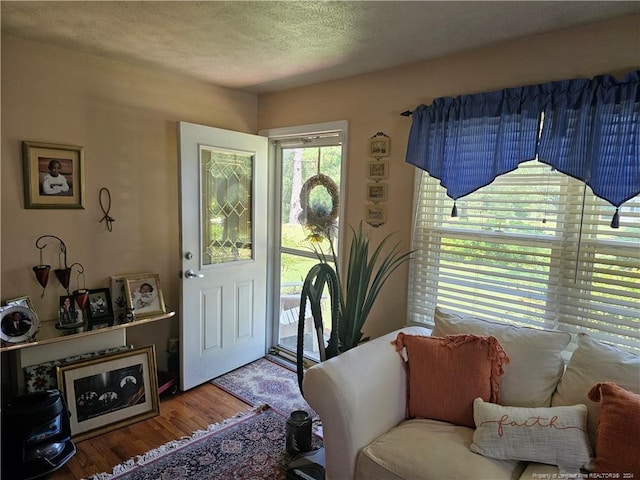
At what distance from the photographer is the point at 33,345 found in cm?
221

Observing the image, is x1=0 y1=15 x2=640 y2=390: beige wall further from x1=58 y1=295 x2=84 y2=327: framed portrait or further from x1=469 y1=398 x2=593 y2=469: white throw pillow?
x1=469 y1=398 x2=593 y2=469: white throw pillow

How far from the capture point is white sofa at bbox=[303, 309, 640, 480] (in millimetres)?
1512

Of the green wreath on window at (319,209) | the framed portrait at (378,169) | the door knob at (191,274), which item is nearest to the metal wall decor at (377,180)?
the framed portrait at (378,169)

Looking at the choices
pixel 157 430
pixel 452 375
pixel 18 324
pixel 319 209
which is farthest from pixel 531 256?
pixel 18 324

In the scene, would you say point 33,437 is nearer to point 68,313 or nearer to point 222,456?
point 68,313

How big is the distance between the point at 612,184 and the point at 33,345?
10.1 feet

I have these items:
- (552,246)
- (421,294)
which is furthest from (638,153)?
(421,294)

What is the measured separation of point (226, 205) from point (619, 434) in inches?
106

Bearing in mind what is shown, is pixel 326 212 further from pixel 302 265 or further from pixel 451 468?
pixel 451 468

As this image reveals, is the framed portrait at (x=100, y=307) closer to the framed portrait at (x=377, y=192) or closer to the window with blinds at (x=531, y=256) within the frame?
the framed portrait at (x=377, y=192)

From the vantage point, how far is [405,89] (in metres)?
2.57

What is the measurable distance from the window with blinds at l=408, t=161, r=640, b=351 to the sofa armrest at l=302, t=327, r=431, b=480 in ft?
2.72

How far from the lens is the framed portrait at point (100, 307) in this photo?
2588mm

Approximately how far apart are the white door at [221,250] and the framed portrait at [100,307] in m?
0.47
